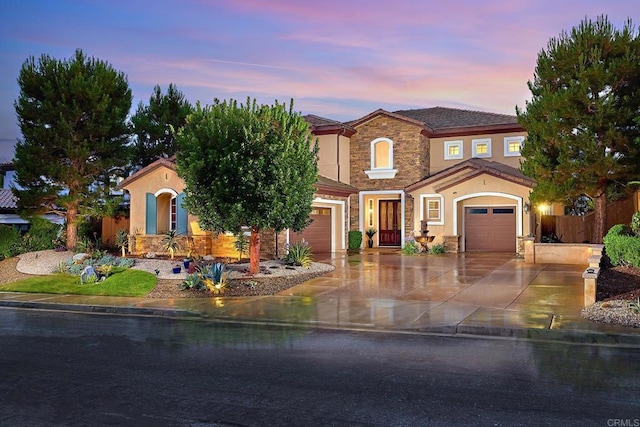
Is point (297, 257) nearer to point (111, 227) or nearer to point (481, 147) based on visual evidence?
point (111, 227)

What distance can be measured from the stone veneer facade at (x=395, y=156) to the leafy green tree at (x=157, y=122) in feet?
31.6

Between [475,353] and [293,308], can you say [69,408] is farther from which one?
[293,308]

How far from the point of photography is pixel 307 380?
283 inches

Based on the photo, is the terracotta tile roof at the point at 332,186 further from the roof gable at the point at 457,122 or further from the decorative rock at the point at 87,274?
the decorative rock at the point at 87,274

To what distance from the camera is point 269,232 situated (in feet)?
75.7

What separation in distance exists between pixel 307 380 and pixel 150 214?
1945 cm

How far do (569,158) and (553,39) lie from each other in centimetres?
435

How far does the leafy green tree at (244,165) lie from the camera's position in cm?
1639

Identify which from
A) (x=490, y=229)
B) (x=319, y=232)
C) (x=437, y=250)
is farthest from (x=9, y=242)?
(x=490, y=229)

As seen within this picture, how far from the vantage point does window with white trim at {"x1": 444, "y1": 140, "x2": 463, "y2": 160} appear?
2941cm

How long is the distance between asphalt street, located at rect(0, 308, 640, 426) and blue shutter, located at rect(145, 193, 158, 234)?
14441 mm

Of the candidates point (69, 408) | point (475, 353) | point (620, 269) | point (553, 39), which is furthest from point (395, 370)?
point (553, 39)

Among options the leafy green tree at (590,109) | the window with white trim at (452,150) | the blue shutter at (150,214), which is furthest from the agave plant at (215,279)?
the window with white trim at (452,150)

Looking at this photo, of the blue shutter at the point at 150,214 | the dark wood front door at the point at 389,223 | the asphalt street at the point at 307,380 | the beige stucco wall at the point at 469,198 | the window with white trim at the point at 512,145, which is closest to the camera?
the asphalt street at the point at 307,380
